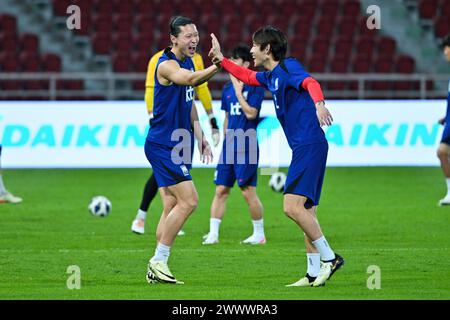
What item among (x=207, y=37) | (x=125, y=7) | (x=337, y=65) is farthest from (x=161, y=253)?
(x=125, y=7)

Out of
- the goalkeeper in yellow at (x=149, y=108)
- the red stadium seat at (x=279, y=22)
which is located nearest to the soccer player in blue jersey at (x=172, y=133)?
the goalkeeper in yellow at (x=149, y=108)

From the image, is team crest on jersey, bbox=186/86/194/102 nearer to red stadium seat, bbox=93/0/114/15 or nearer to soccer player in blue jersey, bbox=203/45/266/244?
soccer player in blue jersey, bbox=203/45/266/244

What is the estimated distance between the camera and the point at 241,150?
13.0 metres

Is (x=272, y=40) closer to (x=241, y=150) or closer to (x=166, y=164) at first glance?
(x=166, y=164)

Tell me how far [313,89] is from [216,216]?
4.17 m

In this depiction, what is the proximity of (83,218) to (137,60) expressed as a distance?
38.0ft

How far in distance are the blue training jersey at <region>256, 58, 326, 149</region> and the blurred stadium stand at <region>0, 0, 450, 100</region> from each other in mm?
15584

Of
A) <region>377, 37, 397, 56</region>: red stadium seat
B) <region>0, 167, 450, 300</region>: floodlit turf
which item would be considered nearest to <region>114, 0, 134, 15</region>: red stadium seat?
<region>377, 37, 397, 56</region>: red stadium seat

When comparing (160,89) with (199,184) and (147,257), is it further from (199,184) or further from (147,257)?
(199,184)

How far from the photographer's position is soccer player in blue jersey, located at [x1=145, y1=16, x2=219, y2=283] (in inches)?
388

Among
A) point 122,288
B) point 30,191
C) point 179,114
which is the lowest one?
point 30,191

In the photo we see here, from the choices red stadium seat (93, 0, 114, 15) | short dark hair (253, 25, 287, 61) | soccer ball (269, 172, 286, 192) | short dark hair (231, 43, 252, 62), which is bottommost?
soccer ball (269, 172, 286, 192)
